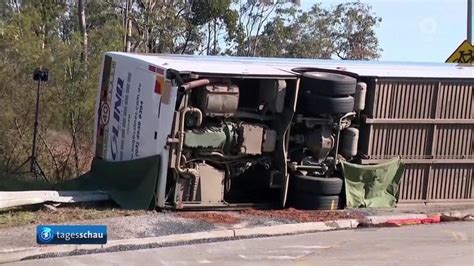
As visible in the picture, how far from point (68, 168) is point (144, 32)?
24252 mm

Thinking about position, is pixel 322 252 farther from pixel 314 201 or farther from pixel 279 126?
pixel 279 126

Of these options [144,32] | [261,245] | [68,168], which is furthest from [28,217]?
[144,32]

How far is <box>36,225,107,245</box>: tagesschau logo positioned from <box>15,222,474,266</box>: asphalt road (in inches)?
8.7

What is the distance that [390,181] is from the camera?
13.0 meters

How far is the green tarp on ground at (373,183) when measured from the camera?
12.7 meters

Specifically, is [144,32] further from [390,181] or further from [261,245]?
[261,245]

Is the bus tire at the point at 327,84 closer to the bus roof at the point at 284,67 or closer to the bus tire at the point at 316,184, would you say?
the bus roof at the point at 284,67

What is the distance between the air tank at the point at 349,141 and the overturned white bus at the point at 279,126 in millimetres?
19

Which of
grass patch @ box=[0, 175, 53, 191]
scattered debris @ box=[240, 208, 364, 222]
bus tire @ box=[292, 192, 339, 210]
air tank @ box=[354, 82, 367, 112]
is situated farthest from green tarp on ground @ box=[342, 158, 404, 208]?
grass patch @ box=[0, 175, 53, 191]

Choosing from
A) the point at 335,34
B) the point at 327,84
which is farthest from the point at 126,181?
the point at 335,34

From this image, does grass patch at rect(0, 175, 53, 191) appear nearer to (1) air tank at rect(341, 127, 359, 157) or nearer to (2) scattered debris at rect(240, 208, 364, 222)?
(2) scattered debris at rect(240, 208, 364, 222)

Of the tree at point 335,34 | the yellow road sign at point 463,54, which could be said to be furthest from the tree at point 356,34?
the yellow road sign at point 463,54

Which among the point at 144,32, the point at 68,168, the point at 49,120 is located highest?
the point at 144,32

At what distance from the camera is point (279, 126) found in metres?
12.1
